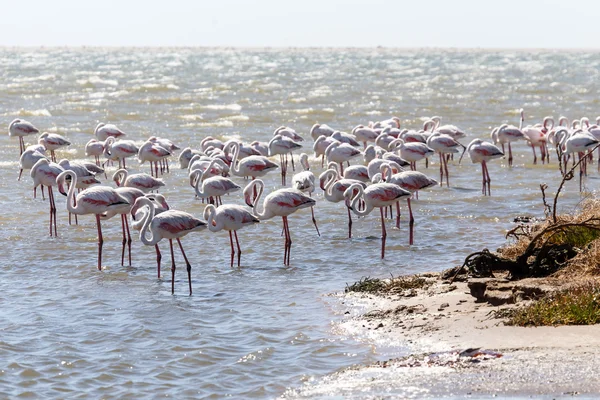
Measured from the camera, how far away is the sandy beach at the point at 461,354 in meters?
6.50

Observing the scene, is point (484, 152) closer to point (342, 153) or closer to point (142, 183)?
point (342, 153)

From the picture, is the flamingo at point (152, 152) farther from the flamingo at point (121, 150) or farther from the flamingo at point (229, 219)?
the flamingo at point (229, 219)

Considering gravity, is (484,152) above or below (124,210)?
above

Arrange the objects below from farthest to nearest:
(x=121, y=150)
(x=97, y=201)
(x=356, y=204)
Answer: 1. (x=121, y=150)
2. (x=356, y=204)
3. (x=97, y=201)

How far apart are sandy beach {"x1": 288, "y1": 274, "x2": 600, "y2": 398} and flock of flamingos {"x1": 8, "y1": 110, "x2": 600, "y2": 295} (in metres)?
2.74

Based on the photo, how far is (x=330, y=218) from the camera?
14.7m

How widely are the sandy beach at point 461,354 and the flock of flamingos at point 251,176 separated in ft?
9.00

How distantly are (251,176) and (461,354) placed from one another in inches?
365

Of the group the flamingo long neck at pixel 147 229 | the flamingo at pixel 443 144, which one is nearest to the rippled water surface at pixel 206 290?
the flamingo long neck at pixel 147 229

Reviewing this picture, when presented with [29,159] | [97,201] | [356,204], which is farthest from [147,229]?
[29,159]

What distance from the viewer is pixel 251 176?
16.3 meters

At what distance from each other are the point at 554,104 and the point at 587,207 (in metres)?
27.9

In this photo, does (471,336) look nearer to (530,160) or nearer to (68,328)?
(68,328)

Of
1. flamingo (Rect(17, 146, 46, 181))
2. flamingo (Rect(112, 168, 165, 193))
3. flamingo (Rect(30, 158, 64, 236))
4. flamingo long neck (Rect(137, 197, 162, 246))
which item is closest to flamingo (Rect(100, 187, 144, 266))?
flamingo long neck (Rect(137, 197, 162, 246))
